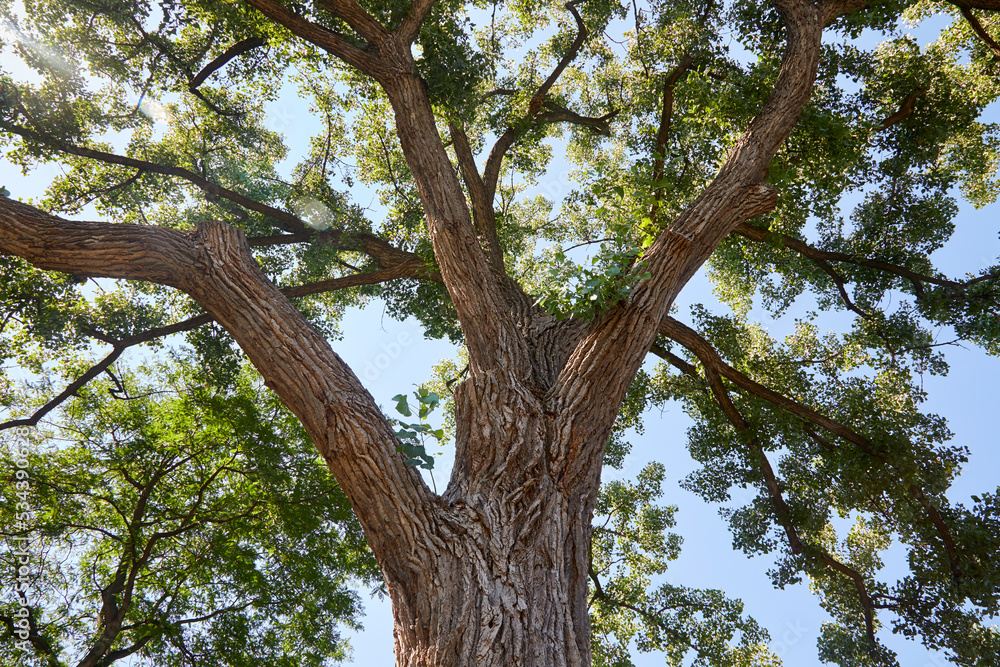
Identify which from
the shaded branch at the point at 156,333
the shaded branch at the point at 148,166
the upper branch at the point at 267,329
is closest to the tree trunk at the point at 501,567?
the upper branch at the point at 267,329

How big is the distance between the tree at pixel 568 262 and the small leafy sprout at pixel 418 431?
19 mm

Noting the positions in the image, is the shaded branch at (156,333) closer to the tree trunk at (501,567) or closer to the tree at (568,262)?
the tree at (568,262)

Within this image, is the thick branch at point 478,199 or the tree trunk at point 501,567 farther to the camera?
the thick branch at point 478,199

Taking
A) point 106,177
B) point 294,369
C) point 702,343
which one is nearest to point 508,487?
point 294,369

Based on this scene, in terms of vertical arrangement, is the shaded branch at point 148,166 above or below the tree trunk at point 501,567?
above

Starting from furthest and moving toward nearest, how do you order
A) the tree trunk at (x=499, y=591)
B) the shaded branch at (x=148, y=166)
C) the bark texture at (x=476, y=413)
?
the shaded branch at (x=148, y=166) → the bark texture at (x=476, y=413) → the tree trunk at (x=499, y=591)

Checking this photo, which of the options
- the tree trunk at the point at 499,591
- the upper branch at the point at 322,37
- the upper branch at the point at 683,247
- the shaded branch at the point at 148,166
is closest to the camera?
the tree trunk at the point at 499,591

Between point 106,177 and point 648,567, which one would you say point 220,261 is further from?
point 648,567

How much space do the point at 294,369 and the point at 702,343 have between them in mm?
4622

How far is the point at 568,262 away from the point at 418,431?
5.15 feet

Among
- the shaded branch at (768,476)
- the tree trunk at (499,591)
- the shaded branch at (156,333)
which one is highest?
the shaded branch at (156,333)

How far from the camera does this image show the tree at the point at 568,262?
10.2 feet

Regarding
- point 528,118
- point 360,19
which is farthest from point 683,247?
point 528,118

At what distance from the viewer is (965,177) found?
777 centimetres
